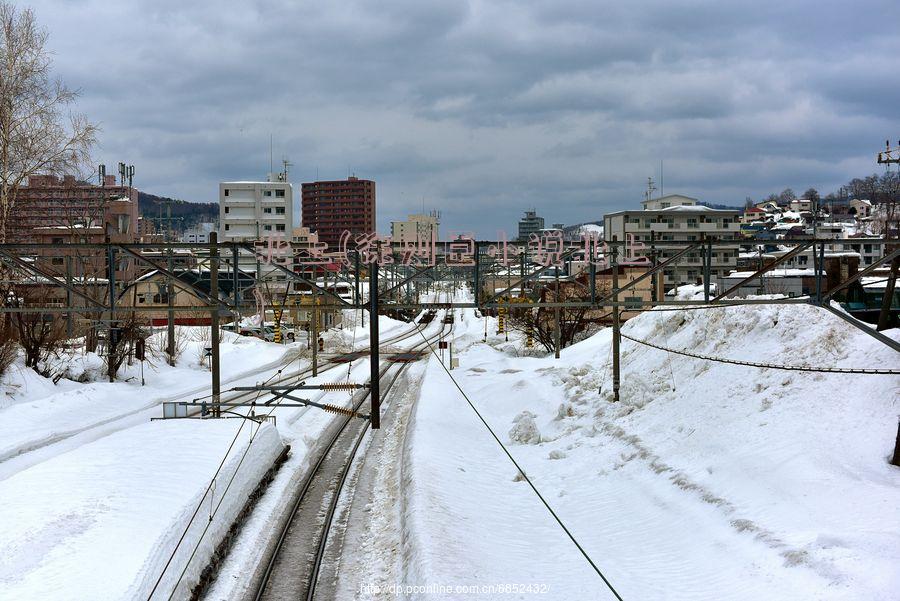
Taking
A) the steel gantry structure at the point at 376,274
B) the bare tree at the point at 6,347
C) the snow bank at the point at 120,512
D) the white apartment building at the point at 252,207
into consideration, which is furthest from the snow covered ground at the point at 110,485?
the white apartment building at the point at 252,207

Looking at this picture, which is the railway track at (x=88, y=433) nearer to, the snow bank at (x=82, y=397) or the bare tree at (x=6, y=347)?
the snow bank at (x=82, y=397)

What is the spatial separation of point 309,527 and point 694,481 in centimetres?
750

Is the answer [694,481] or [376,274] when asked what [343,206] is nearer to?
[376,274]

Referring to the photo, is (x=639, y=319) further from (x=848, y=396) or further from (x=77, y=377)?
(x=77, y=377)

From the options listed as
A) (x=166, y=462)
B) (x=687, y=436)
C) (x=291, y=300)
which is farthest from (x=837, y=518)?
(x=291, y=300)

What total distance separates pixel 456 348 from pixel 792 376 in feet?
106

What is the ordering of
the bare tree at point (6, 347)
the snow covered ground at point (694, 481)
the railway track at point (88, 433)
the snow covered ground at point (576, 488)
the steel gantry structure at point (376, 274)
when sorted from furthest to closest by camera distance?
the bare tree at point (6, 347) → the railway track at point (88, 433) → the steel gantry structure at point (376, 274) → the snow covered ground at point (694, 481) → the snow covered ground at point (576, 488)

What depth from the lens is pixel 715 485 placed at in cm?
1321

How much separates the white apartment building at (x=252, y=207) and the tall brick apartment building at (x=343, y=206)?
72.4m

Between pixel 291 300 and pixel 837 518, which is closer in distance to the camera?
pixel 837 518

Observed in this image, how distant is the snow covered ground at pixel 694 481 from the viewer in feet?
33.3

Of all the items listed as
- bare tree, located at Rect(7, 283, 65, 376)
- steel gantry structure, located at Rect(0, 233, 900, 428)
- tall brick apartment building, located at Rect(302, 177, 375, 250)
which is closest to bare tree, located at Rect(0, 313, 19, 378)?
bare tree, located at Rect(7, 283, 65, 376)

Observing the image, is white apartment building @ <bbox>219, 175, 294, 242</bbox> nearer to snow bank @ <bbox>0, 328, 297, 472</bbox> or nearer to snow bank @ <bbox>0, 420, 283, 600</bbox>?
snow bank @ <bbox>0, 328, 297, 472</bbox>

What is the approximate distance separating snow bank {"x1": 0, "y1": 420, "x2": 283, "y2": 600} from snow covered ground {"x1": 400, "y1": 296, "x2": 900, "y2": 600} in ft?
10.8
